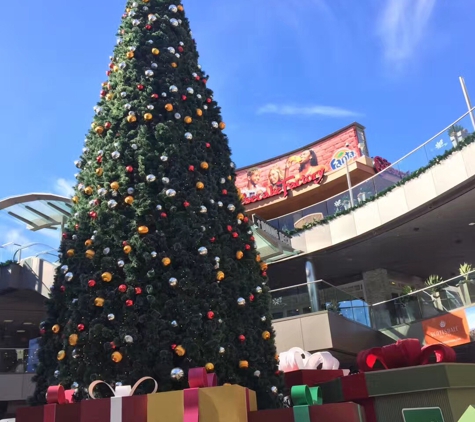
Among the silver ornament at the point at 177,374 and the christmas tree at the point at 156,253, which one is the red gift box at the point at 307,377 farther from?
the silver ornament at the point at 177,374

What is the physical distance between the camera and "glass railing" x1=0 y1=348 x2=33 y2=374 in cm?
1459

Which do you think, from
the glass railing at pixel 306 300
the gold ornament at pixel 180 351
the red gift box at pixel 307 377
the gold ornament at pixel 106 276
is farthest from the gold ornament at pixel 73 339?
the glass railing at pixel 306 300

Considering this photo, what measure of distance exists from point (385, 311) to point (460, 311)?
7.84 feet

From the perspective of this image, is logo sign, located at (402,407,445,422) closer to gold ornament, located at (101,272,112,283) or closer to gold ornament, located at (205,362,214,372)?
gold ornament, located at (205,362,214,372)

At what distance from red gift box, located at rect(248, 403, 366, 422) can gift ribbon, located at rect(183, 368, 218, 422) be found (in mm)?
422

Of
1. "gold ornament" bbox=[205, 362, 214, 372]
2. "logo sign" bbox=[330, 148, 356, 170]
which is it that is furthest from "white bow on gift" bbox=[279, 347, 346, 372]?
"logo sign" bbox=[330, 148, 356, 170]

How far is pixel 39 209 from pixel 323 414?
15.9 metres

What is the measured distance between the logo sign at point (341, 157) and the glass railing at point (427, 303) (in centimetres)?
1061

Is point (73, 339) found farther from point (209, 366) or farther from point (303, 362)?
point (303, 362)

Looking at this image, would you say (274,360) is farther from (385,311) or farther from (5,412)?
(5,412)

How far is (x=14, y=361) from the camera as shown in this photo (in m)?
14.8

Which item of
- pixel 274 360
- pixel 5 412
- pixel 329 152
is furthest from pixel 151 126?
pixel 329 152

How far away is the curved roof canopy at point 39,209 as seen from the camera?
16.5 meters

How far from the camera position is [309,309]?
1434 cm
